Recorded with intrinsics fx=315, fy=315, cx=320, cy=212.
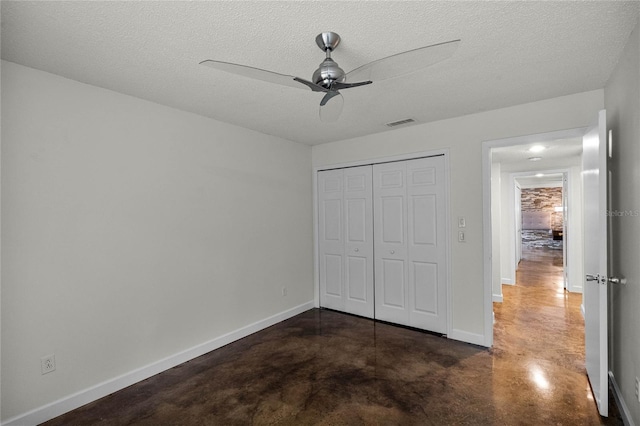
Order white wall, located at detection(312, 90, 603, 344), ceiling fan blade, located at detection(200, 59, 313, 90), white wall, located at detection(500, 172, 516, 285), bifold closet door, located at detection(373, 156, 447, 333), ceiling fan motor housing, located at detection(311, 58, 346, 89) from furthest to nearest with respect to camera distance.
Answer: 1. white wall, located at detection(500, 172, 516, 285)
2. bifold closet door, located at detection(373, 156, 447, 333)
3. white wall, located at detection(312, 90, 603, 344)
4. ceiling fan motor housing, located at detection(311, 58, 346, 89)
5. ceiling fan blade, located at detection(200, 59, 313, 90)

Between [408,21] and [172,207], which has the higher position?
[408,21]

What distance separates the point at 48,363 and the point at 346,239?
324cm

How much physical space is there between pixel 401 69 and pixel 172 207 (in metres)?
2.37

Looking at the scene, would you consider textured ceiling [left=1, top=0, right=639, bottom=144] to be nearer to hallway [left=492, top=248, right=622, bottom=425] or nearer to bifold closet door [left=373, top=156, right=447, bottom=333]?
bifold closet door [left=373, top=156, right=447, bottom=333]

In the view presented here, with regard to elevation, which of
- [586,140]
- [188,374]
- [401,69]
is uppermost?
[401,69]

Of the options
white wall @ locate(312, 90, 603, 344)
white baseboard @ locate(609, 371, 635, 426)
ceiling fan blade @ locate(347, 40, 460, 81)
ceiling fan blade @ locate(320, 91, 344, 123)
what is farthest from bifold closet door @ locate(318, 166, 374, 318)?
ceiling fan blade @ locate(347, 40, 460, 81)

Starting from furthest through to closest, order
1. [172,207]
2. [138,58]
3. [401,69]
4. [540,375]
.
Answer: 1. [172,207]
2. [540,375]
3. [138,58]
4. [401,69]

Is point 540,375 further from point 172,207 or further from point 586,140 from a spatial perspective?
point 172,207

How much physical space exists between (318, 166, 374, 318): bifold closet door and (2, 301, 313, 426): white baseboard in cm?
114

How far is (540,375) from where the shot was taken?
265 centimetres

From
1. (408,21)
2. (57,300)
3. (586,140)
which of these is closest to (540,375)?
(586,140)

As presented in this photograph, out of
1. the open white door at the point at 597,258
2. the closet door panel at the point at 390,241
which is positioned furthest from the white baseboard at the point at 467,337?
the open white door at the point at 597,258

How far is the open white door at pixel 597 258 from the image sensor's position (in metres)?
2.04

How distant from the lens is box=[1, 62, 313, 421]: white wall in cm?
210
